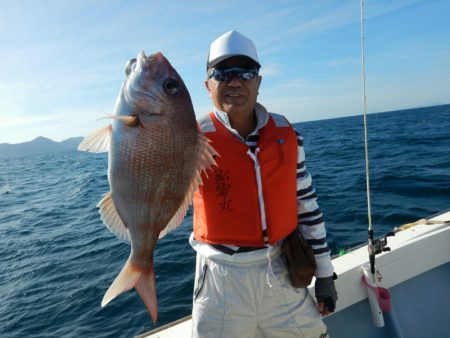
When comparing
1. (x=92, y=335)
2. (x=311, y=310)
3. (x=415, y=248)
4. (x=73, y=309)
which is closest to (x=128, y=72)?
(x=311, y=310)

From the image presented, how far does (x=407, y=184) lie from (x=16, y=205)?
19.1m

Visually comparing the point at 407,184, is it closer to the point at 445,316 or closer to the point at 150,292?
the point at 445,316

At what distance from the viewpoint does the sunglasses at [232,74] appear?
226 centimetres

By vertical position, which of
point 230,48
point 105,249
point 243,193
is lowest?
point 105,249

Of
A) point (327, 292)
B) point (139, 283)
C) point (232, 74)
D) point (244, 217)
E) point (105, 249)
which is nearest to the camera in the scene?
point (139, 283)

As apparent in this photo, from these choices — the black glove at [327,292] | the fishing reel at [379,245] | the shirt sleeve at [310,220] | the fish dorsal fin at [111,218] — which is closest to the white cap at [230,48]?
the shirt sleeve at [310,220]

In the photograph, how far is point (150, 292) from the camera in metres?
2.05

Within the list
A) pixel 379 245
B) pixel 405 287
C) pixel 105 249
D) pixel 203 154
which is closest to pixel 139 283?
pixel 203 154

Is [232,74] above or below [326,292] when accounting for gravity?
above

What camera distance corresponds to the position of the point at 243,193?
2.41 metres

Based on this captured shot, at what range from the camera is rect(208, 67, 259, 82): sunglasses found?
2.26m

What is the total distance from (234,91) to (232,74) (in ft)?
0.37

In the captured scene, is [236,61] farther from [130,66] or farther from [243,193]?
[243,193]

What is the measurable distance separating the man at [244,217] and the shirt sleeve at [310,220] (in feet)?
0.25
